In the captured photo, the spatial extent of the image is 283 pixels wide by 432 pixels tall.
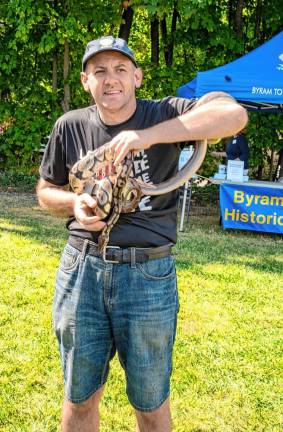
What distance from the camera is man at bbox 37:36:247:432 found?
219 centimetres

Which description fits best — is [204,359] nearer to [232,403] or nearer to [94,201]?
[232,403]

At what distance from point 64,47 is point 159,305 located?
11.5m

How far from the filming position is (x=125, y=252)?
222cm

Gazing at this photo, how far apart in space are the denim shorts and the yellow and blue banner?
22.9ft

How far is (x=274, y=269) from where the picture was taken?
691cm

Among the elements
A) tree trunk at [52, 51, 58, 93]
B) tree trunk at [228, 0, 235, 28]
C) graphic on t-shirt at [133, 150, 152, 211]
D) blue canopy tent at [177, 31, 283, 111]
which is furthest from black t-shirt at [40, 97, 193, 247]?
tree trunk at [228, 0, 235, 28]

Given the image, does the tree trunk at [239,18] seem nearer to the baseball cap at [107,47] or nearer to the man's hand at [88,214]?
the baseball cap at [107,47]

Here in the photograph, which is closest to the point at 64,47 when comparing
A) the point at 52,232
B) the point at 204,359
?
the point at 52,232

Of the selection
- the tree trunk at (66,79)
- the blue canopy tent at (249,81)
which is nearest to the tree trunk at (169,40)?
the tree trunk at (66,79)

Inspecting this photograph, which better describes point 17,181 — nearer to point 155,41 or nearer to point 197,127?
point 155,41

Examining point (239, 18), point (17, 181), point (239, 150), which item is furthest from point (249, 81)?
point (17, 181)

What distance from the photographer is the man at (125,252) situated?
2191 millimetres

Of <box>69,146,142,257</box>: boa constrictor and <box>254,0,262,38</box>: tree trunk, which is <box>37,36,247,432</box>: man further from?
<box>254,0,262,38</box>: tree trunk

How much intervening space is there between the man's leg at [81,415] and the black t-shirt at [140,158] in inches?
32.2
